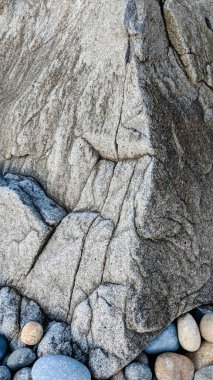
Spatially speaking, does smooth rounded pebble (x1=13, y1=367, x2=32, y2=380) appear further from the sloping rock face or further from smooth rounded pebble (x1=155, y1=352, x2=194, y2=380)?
smooth rounded pebble (x1=155, y1=352, x2=194, y2=380)

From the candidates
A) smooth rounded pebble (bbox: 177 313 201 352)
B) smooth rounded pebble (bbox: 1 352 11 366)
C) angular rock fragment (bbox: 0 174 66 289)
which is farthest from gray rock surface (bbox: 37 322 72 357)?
smooth rounded pebble (bbox: 177 313 201 352)

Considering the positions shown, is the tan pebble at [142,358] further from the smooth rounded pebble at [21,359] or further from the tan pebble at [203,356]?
the smooth rounded pebble at [21,359]

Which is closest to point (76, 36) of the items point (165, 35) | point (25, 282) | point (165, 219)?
point (165, 35)

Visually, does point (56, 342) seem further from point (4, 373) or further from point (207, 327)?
point (207, 327)

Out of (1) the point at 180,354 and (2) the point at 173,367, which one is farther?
(1) the point at 180,354

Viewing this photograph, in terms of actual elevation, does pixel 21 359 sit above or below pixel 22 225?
below

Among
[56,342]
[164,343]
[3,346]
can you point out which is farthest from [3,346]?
[164,343]

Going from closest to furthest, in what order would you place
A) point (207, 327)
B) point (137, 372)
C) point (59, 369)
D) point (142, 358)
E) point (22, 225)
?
1. point (59, 369)
2. point (137, 372)
3. point (142, 358)
4. point (207, 327)
5. point (22, 225)
